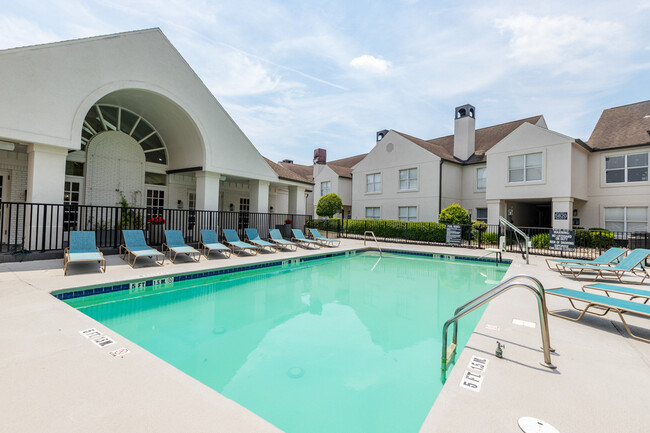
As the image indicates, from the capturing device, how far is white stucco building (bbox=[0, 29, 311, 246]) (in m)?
8.50

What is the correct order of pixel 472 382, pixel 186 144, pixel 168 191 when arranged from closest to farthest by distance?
1. pixel 472 382
2. pixel 186 144
3. pixel 168 191

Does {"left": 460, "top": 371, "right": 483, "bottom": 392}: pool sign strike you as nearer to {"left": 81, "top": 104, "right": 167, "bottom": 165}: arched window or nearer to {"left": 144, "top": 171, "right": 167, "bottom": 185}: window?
{"left": 81, "top": 104, "right": 167, "bottom": 165}: arched window

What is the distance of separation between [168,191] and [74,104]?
5986 millimetres

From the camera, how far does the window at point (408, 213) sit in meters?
22.0

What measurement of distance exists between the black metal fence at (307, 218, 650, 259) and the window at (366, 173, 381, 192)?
3506 mm

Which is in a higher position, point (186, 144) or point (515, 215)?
point (186, 144)

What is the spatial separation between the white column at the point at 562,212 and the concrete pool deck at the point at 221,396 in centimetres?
1353

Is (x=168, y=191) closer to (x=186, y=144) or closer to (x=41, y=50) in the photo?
(x=186, y=144)

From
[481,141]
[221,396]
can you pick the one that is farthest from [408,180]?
[221,396]

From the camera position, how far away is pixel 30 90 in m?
8.33

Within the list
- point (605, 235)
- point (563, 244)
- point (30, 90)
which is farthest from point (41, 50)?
point (605, 235)

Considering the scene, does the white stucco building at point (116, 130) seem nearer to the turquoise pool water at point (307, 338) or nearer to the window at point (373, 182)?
the turquoise pool water at point (307, 338)

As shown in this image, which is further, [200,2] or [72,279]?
[200,2]

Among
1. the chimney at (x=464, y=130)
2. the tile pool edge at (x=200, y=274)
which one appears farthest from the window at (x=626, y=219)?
the tile pool edge at (x=200, y=274)
